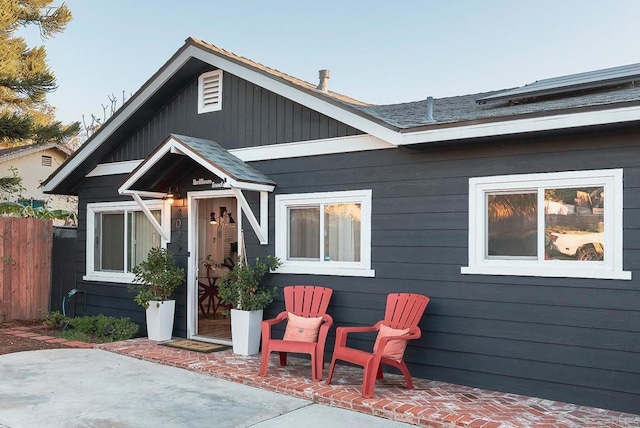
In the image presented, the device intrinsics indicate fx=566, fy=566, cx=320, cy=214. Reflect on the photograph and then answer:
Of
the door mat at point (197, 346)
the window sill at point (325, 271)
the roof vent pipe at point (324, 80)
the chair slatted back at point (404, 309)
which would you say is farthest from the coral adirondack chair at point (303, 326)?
the roof vent pipe at point (324, 80)

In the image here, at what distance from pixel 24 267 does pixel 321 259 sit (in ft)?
18.5

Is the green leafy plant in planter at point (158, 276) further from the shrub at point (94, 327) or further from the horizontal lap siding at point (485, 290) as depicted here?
the horizontal lap siding at point (485, 290)

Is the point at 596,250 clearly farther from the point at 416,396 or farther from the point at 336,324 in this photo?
the point at 336,324

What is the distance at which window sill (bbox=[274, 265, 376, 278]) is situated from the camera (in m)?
6.05

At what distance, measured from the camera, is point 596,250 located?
479 cm

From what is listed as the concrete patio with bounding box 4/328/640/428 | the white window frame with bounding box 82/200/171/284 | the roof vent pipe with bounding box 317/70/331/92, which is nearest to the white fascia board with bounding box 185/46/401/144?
the white window frame with bounding box 82/200/171/284

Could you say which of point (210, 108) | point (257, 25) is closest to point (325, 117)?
point (210, 108)

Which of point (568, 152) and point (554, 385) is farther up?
point (568, 152)

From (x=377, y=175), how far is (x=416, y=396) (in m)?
2.29

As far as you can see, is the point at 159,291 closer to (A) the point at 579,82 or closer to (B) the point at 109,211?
(B) the point at 109,211

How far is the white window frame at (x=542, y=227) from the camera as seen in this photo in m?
4.65

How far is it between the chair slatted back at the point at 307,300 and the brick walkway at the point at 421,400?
0.60 metres

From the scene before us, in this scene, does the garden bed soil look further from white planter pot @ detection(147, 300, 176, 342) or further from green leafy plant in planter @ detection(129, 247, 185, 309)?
green leafy plant in planter @ detection(129, 247, 185, 309)

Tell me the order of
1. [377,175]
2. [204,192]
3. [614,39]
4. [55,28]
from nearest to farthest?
[377,175] → [204,192] → [614,39] → [55,28]
